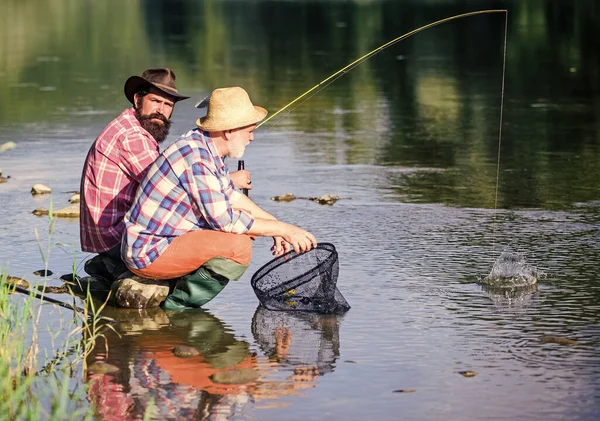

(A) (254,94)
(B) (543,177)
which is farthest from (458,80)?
(B) (543,177)

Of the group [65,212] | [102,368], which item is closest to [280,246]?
[102,368]

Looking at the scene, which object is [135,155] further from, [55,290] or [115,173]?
[55,290]

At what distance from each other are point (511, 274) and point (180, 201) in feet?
6.75

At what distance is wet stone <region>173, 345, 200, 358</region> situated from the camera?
6453 millimetres

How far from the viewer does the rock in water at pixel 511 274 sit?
25.7 feet

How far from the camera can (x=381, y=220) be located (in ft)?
31.9

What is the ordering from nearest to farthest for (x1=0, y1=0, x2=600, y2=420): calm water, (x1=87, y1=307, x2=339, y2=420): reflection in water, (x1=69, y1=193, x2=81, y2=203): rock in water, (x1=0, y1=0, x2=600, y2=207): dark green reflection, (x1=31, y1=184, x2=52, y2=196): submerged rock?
(x1=87, y1=307, x2=339, y2=420): reflection in water < (x1=0, y1=0, x2=600, y2=420): calm water < (x1=69, y1=193, x2=81, y2=203): rock in water < (x1=31, y1=184, x2=52, y2=196): submerged rock < (x1=0, y1=0, x2=600, y2=207): dark green reflection

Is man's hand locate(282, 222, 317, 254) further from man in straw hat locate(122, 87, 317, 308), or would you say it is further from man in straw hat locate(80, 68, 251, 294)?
man in straw hat locate(80, 68, 251, 294)

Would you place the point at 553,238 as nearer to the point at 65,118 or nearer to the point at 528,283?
the point at 528,283

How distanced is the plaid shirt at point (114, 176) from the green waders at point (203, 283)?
1.79 feet

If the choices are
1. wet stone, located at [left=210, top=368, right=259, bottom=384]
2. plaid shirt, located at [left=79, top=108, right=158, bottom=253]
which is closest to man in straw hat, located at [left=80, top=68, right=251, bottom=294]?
plaid shirt, located at [left=79, top=108, right=158, bottom=253]

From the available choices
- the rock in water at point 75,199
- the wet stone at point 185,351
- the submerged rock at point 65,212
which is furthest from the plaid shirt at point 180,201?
the rock in water at point 75,199

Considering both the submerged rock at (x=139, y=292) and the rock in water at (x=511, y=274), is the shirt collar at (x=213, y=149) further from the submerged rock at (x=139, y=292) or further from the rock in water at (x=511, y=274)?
the rock in water at (x=511, y=274)

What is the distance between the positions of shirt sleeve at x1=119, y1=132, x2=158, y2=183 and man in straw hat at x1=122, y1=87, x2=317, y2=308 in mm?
436
